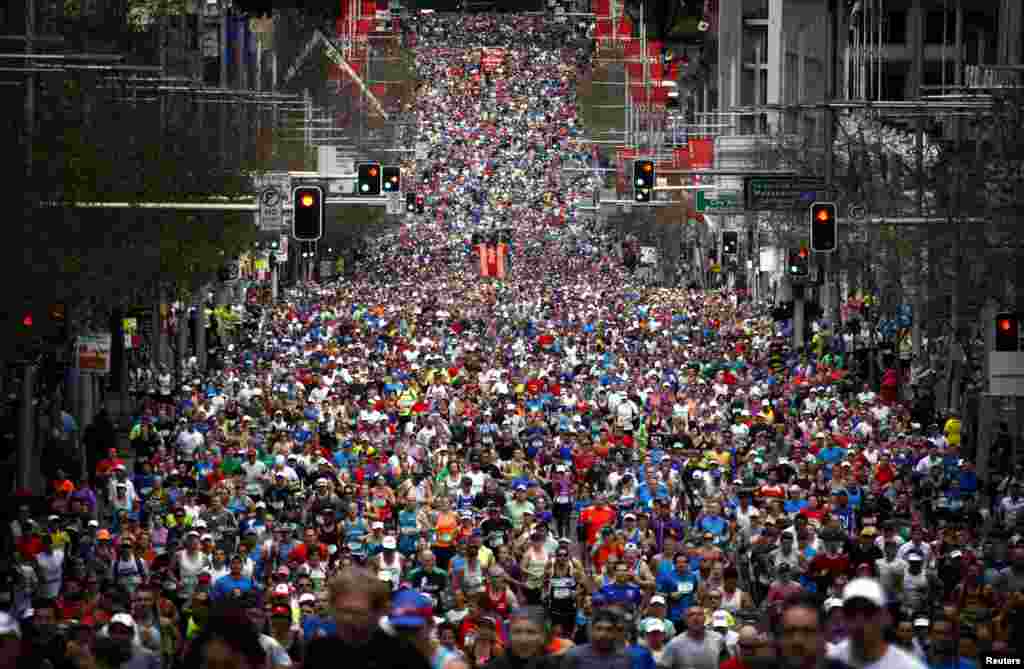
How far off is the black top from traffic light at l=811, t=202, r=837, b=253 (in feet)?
94.4

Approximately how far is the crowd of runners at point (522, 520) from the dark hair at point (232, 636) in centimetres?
2

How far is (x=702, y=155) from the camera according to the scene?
225 ft

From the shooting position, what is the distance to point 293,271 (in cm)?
9500

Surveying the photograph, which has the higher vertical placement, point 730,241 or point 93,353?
point 730,241

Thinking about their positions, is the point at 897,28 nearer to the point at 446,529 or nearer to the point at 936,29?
the point at 936,29

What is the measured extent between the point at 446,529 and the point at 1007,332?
945 centimetres

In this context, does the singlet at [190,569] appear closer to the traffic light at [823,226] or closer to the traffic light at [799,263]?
the traffic light at [823,226]

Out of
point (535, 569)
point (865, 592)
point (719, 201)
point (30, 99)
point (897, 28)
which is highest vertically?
point (897, 28)

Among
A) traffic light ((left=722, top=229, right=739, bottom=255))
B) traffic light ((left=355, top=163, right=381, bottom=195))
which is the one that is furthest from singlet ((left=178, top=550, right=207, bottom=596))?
traffic light ((left=722, top=229, right=739, bottom=255))

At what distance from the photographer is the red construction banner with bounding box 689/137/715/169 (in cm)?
6819

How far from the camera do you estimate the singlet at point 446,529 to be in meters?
22.8

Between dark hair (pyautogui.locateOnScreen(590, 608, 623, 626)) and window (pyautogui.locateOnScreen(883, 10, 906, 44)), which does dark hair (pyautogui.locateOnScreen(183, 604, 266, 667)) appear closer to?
dark hair (pyautogui.locateOnScreen(590, 608, 623, 626))

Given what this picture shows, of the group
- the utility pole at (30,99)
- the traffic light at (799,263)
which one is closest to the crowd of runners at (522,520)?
the traffic light at (799,263)

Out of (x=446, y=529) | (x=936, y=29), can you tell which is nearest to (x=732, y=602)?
(x=446, y=529)
